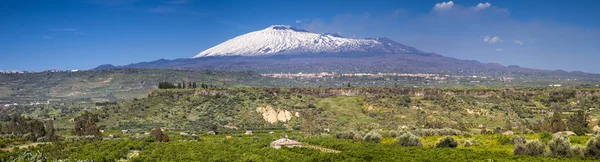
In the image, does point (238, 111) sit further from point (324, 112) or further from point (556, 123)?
point (556, 123)

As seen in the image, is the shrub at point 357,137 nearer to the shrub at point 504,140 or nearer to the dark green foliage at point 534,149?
the shrub at point 504,140

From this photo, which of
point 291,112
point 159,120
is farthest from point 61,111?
point 291,112

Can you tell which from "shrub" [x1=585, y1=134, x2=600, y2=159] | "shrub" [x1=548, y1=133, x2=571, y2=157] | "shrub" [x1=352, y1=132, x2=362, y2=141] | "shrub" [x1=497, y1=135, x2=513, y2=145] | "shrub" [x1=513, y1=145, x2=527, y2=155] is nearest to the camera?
"shrub" [x1=585, y1=134, x2=600, y2=159]

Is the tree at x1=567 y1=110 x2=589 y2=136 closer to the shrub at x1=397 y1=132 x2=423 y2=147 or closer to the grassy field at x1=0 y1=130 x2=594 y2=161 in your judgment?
the grassy field at x1=0 y1=130 x2=594 y2=161

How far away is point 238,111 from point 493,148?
6739cm

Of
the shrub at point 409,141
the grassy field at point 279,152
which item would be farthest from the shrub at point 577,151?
the shrub at point 409,141

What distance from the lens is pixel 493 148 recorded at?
44.9 m

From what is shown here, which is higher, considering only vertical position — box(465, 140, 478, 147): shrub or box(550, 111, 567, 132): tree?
box(465, 140, 478, 147): shrub

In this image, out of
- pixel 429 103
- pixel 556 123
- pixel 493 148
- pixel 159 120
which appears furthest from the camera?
pixel 429 103

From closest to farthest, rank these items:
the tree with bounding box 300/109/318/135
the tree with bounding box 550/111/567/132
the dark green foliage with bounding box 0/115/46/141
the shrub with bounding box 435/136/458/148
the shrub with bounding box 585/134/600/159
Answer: the shrub with bounding box 585/134/600/159 → the shrub with bounding box 435/136/458/148 → the tree with bounding box 550/111/567/132 → the dark green foliage with bounding box 0/115/46/141 → the tree with bounding box 300/109/318/135

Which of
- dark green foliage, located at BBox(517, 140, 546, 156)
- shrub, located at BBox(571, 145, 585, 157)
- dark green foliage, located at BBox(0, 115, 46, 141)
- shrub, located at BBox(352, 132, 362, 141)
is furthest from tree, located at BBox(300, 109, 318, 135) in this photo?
shrub, located at BBox(571, 145, 585, 157)

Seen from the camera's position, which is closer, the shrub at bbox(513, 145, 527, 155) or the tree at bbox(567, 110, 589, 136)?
the shrub at bbox(513, 145, 527, 155)

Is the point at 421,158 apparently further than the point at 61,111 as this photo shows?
No

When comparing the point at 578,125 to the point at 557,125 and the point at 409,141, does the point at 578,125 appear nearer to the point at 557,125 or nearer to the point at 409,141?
the point at 557,125
